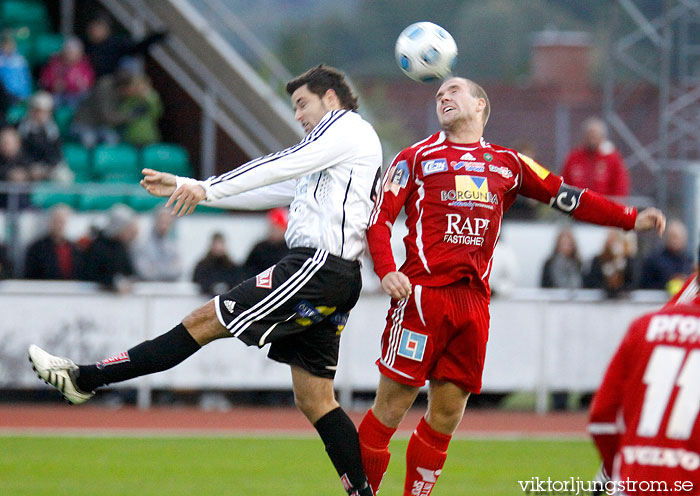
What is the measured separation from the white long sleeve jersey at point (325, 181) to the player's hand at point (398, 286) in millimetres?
336

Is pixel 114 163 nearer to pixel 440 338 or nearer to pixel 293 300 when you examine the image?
pixel 293 300

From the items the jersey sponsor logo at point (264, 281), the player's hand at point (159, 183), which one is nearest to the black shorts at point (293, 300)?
the jersey sponsor logo at point (264, 281)

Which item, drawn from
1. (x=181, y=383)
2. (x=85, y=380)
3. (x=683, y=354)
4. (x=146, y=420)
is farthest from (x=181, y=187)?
(x=181, y=383)

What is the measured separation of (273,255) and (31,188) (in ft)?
9.99

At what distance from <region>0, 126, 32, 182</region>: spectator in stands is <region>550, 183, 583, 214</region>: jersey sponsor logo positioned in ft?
29.0

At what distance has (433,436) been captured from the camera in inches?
249

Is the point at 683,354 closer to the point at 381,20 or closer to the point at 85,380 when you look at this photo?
the point at 85,380

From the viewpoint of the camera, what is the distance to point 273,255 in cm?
1225

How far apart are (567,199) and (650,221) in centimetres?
44

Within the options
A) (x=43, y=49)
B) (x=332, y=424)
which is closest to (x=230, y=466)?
(x=332, y=424)

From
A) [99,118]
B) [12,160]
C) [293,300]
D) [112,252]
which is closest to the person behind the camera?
[293,300]

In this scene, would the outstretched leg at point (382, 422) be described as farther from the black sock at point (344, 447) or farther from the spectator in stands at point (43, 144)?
the spectator in stands at point (43, 144)

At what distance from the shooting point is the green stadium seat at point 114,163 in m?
15.4

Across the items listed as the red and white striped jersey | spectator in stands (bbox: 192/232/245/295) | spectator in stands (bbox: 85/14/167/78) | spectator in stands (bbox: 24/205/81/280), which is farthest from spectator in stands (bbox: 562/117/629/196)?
the red and white striped jersey
